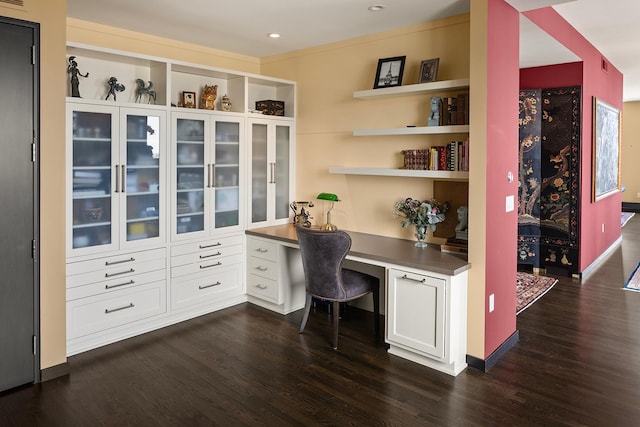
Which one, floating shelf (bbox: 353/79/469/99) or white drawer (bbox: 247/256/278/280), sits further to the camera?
white drawer (bbox: 247/256/278/280)

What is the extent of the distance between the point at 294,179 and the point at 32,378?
9.94ft

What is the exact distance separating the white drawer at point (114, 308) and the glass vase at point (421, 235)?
2196mm

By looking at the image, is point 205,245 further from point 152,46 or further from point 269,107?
point 152,46

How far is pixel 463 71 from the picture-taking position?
3.78m

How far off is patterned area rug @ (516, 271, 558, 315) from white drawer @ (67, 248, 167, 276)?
132 inches

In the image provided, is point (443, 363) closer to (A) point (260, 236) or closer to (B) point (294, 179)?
(A) point (260, 236)

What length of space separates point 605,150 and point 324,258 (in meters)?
5.10

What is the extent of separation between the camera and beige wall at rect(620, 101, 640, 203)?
12031 millimetres

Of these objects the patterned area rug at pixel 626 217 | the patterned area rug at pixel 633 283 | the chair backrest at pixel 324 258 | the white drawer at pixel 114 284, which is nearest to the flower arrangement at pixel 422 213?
the chair backrest at pixel 324 258

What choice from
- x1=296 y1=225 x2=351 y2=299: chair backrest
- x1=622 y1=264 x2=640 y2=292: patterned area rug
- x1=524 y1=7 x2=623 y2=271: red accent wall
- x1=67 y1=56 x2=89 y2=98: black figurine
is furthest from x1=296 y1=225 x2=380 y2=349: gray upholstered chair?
x1=622 y1=264 x2=640 y2=292: patterned area rug

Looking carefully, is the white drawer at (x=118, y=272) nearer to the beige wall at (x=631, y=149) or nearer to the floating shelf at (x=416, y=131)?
the floating shelf at (x=416, y=131)

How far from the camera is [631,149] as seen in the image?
1218 cm

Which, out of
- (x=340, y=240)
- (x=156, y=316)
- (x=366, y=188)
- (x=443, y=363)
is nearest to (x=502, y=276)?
(x=443, y=363)

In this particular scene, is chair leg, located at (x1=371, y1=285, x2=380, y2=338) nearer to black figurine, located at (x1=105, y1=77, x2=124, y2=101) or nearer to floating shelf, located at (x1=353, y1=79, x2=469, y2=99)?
floating shelf, located at (x1=353, y1=79, x2=469, y2=99)
